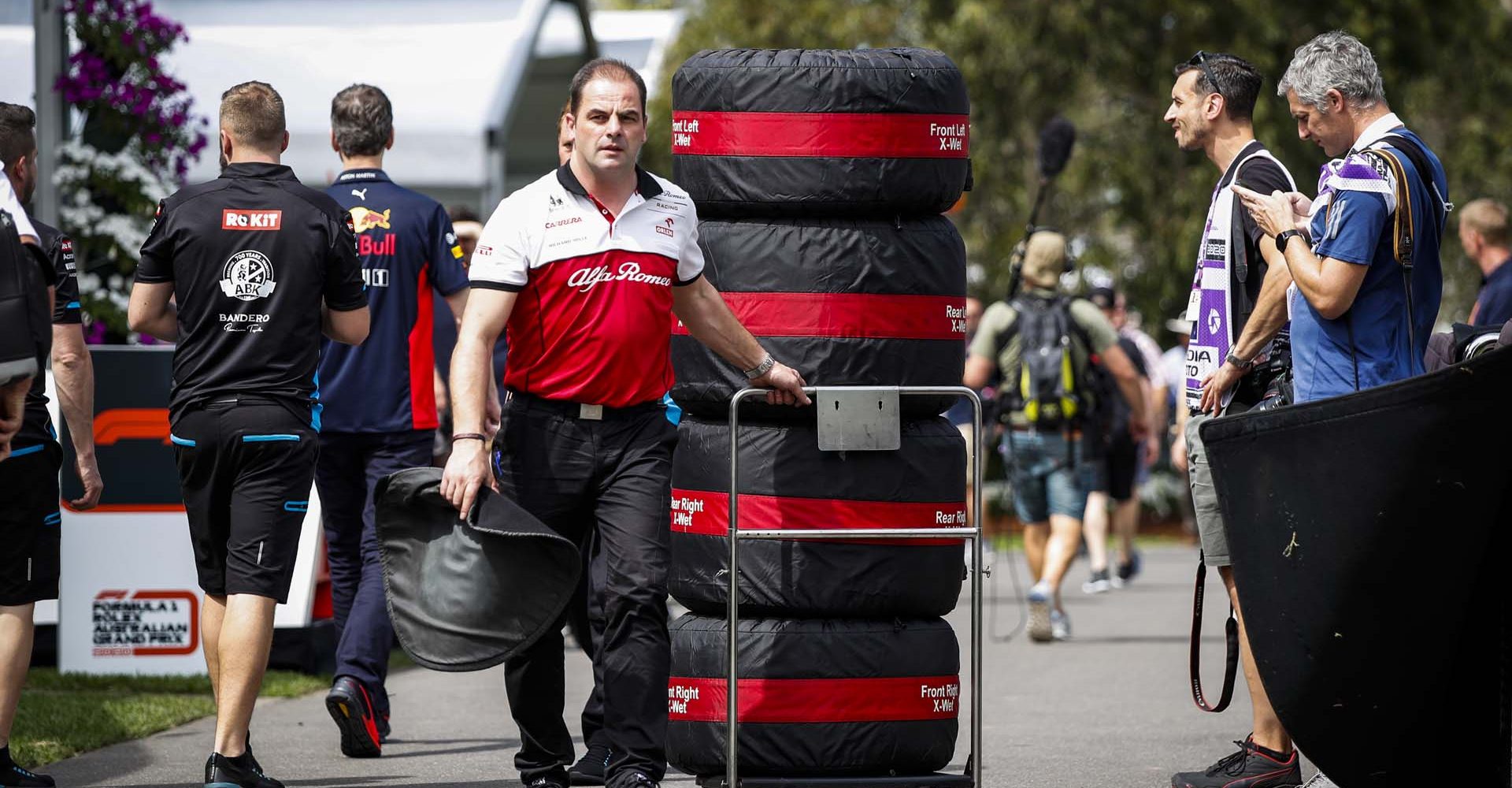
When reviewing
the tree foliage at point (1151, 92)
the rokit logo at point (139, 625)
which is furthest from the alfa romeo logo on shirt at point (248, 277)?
the tree foliage at point (1151, 92)

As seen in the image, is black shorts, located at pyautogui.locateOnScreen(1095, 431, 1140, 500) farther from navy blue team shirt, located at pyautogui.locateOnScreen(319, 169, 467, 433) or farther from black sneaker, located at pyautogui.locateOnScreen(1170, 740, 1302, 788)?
black sneaker, located at pyautogui.locateOnScreen(1170, 740, 1302, 788)

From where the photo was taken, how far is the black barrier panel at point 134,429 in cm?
894

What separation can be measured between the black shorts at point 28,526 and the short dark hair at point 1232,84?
3.75m

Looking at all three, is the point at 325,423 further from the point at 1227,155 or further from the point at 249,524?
the point at 1227,155

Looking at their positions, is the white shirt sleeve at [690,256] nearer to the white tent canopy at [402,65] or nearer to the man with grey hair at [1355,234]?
the man with grey hair at [1355,234]

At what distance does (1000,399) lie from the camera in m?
11.7

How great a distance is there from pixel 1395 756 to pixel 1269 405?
1.78 meters

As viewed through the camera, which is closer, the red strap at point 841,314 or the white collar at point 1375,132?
the red strap at point 841,314

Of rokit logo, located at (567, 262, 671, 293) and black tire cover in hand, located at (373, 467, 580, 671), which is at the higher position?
rokit logo, located at (567, 262, 671, 293)

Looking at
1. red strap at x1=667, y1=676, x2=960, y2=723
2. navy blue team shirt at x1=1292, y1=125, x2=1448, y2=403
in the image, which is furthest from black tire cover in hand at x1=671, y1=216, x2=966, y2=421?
navy blue team shirt at x1=1292, y1=125, x2=1448, y2=403

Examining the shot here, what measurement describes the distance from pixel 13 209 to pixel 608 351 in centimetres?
157

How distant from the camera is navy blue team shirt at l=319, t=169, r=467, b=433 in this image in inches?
291

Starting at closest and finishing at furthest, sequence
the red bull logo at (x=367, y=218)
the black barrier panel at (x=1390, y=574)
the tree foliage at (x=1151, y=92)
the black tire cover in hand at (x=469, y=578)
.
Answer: the black barrier panel at (x=1390, y=574), the black tire cover in hand at (x=469, y=578), the red bull logo at (x=367, y=218), the tree foliage at (x=1151, y=92)

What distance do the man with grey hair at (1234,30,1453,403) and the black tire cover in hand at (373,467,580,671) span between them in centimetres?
221
